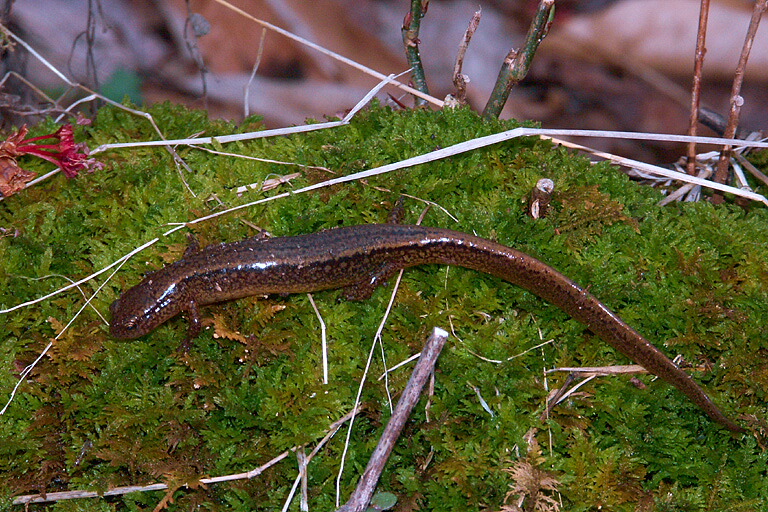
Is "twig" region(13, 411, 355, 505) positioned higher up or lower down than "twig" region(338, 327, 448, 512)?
lower down

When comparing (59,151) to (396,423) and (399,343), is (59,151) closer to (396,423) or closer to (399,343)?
(399,343)

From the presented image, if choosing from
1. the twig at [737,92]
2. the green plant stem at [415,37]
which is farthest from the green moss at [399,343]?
the green plant stem at [415,37]

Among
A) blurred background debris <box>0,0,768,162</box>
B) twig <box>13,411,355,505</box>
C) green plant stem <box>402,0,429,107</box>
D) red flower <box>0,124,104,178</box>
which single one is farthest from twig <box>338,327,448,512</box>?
blurred background debris <box>0,0,768,162</box>

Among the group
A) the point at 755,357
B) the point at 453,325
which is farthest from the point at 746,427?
the point at 453,325

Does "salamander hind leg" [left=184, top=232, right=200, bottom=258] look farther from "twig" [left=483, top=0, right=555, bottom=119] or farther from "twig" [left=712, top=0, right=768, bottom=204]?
"twig" [left=712, top=0, right=768, bottom=204]

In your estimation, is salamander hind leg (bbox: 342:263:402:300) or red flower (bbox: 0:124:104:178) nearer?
salamander hind leg (bbox: 342:263:402:300)

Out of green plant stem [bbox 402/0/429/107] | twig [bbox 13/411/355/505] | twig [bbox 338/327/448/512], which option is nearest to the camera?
twig [bbox 338/327/448/512]

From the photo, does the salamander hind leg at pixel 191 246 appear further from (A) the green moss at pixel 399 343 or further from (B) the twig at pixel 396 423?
(B) the twig at pixel 396 423
